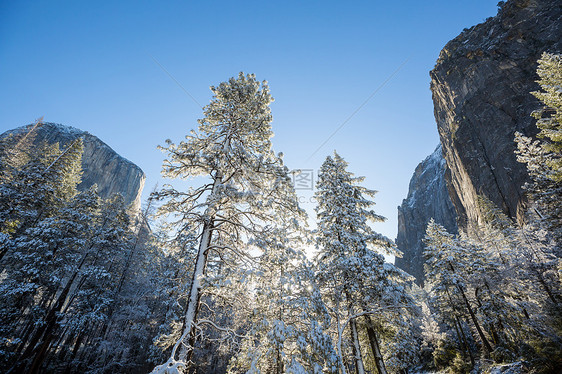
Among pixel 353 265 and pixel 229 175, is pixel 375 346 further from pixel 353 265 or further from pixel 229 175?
pixel 229 175

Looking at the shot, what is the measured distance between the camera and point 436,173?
105062 millimetres

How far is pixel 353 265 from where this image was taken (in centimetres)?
1044

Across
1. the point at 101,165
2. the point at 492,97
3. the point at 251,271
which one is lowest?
the point at 251,271

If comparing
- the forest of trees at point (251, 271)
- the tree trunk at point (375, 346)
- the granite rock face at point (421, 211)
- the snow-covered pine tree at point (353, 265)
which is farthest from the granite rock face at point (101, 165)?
the granite rock face at point (421, 211)

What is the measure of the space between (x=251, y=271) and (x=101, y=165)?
114364 mm

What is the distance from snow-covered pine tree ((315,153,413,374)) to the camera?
10039 millimetres

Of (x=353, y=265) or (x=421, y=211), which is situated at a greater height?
(x=421, y=211)

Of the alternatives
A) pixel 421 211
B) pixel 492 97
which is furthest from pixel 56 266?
pixel 421 211

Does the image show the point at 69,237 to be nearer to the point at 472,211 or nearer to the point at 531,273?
the point at 531,273

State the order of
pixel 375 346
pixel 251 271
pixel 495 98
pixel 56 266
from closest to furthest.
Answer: pixel 251 271
pixel 375 346
pixel 56 266
pixel 495 98

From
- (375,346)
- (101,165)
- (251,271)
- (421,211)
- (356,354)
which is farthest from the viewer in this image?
(421,211)

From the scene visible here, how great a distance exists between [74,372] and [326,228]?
22.9 metres

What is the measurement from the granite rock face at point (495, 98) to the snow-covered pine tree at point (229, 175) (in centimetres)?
5201

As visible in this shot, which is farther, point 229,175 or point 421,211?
point 421,211
